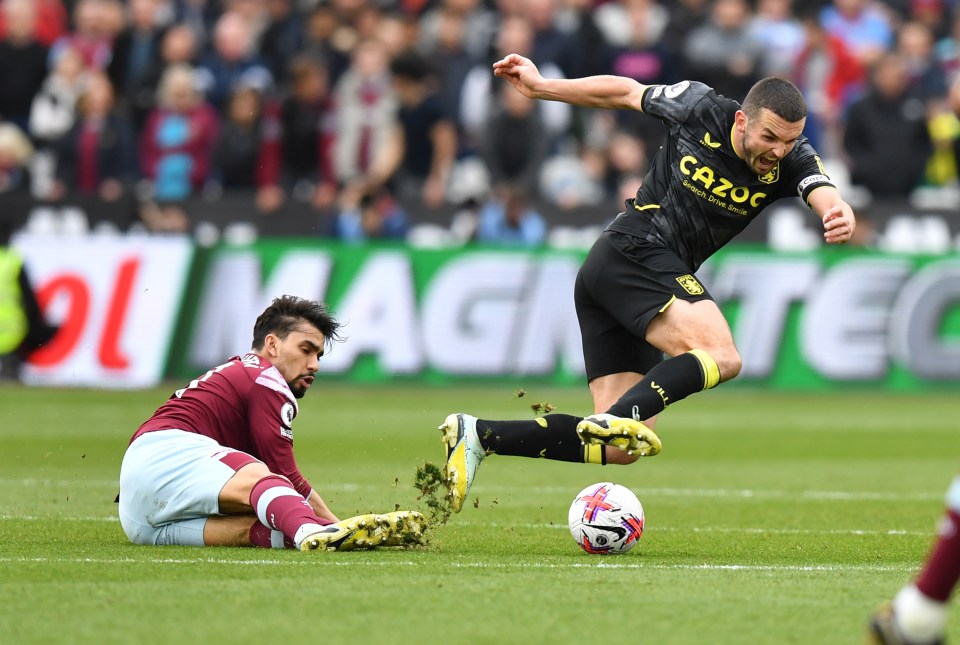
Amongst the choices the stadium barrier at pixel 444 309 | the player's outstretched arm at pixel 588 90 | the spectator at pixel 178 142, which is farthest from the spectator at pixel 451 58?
the player's outstretched arm at pixel 588 90

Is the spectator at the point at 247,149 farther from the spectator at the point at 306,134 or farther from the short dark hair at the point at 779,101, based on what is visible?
the short dark hair at the point at 779,101

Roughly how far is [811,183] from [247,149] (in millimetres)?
12281

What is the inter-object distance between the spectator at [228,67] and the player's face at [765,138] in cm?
1262

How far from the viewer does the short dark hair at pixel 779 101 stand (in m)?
7.79

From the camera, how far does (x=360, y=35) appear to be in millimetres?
20719

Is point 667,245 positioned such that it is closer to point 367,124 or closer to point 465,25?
point 367,124

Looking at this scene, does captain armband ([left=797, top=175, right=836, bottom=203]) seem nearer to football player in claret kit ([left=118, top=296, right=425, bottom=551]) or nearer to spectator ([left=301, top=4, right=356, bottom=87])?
football player in claret kit ([left=118, top=296, right=425, bottom=551])

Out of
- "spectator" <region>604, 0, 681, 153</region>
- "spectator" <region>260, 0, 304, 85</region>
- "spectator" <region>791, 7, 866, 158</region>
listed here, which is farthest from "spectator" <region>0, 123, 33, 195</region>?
"spectator" <region>791, 7, 866, 158</region>

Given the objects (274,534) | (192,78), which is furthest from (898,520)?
(192,78)

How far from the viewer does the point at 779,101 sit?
7797 mm

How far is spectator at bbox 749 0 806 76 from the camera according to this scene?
20516 mm

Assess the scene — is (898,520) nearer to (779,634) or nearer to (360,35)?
(779,634)

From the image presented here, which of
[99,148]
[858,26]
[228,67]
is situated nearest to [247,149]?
[228,67]

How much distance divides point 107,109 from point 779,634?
15.5 metres
